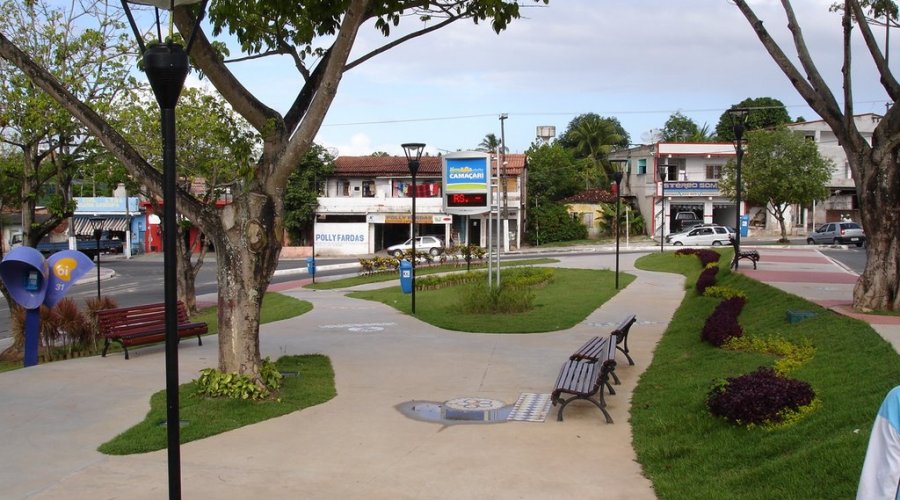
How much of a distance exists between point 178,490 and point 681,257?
96.3 ft

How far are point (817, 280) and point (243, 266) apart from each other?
15.9m

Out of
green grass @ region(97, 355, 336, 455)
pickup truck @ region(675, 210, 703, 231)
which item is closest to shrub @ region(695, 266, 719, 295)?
green grass @ region(97, 355, 336, 455)

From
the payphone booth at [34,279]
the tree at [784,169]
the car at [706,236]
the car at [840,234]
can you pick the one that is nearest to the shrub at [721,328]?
the payphone booth at [34,279]

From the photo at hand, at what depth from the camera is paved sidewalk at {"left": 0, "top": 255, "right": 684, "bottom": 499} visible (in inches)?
256

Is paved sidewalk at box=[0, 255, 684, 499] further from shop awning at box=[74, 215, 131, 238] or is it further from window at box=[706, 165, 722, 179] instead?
shop awning at box=[74, 215, 131, 238]

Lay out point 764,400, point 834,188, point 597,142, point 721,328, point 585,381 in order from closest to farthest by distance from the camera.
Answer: point 764,400
point 585,381
point 721,328
point 834,188
point 597,142

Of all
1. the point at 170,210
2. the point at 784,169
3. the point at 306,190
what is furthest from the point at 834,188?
the point at 170,210

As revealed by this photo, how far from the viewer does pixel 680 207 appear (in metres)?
56.2

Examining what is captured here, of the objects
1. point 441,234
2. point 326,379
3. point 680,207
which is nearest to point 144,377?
point 326,379

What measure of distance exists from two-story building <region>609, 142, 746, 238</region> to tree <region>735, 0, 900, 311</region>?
41016 millimetres

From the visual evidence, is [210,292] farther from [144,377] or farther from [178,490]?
[178,490]

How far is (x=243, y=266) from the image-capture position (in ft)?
30.1

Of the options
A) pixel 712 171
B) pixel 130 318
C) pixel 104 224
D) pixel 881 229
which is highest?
pixel 712 171

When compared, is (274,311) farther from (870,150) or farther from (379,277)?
(870,150)
